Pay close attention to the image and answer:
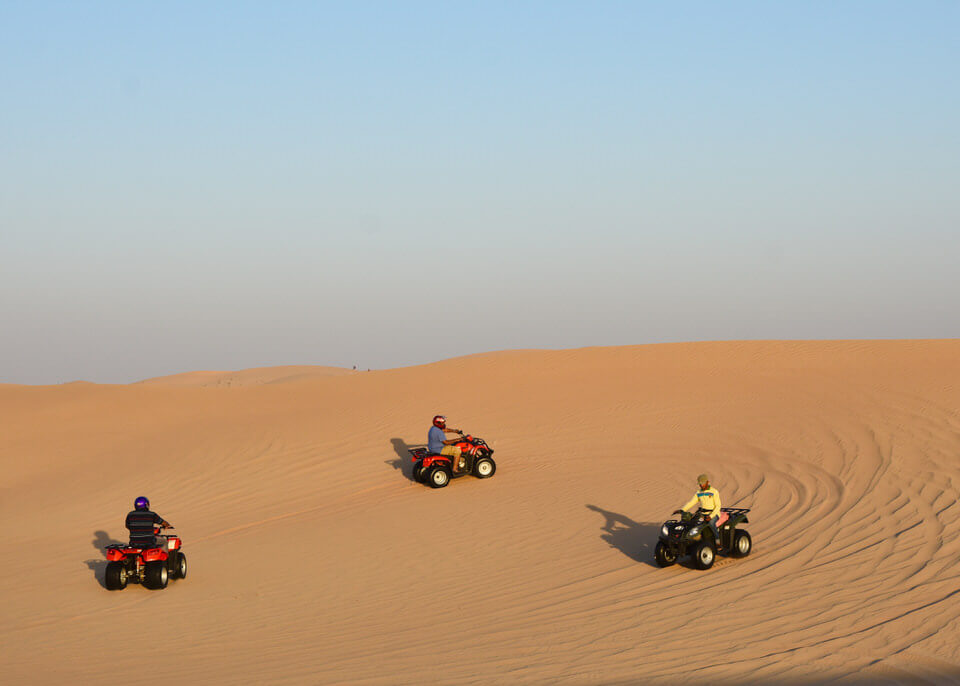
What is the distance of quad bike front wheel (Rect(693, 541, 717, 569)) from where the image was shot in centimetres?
992

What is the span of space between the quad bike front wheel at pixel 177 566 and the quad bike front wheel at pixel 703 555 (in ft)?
22.3

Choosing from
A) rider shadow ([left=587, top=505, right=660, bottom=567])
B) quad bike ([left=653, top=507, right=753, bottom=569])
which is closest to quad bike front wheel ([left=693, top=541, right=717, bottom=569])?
quad bike ([left=653, top=507, right=753, bottom=569])

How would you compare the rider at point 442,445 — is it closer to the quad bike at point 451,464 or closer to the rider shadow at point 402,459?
the quad bike at point 451,464

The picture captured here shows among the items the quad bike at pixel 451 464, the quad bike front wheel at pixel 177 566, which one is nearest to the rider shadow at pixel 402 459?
the quad bike at pixel 451 464

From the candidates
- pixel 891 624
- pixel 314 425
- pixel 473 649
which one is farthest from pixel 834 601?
pixel 314 425

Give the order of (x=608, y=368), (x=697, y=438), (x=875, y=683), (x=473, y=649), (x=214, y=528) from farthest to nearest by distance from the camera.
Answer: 1. (x=608, y=368)
2. (x=697, y=438)
3. (x=214, y=528)
4. (x=473, y=649)
5. (x=875, y=683)

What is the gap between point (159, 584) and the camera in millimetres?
11281

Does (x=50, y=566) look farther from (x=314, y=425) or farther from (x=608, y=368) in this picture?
(x=608, y=368)

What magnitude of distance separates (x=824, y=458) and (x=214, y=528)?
35.1ft

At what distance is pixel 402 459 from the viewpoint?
62.6 ft

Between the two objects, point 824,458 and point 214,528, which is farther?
point 214,528

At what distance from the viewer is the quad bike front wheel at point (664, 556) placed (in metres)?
10.2

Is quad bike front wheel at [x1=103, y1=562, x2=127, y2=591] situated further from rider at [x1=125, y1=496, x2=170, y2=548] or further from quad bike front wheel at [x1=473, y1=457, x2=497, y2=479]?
quad bike front wheel at [x1=473, y1=457, x2=497, y2=479]

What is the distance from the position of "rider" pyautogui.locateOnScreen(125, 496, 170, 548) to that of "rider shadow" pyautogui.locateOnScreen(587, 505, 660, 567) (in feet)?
19.6
